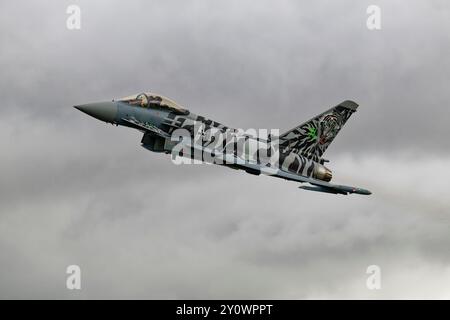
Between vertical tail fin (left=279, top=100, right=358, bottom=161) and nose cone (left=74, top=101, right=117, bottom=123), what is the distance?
442 inches

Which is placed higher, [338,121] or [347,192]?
[338,121]

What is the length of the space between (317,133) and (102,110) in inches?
590

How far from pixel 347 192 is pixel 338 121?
909 cm

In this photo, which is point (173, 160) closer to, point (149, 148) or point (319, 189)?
point (149, 148)

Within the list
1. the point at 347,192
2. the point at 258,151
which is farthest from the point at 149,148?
the point at 347,192

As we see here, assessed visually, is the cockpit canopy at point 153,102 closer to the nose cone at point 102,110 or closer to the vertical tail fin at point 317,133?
the nose cone at point 102,110

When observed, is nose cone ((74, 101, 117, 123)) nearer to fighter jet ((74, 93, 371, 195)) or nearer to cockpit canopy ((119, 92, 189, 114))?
fighter jet ((74, 93, 371, 195))

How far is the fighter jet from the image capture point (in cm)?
5781

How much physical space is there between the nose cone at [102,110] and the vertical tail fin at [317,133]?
11.2 metres

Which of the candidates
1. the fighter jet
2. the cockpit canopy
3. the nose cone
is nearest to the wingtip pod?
the fighter jet

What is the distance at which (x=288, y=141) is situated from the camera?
6372 cm

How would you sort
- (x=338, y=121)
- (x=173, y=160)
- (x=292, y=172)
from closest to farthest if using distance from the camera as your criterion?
(x=173, y=160)
(x=292, y=172)
(x=338, y=121)

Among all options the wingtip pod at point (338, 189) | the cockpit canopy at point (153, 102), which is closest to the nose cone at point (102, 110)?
the cockpit canopy at point (153, 102)

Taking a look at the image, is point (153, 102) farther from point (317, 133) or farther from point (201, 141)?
point (317, 133)
